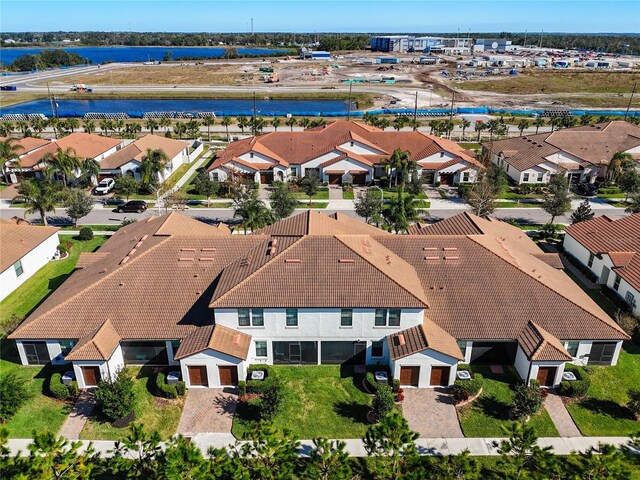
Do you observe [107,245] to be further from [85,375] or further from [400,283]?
[400,283]

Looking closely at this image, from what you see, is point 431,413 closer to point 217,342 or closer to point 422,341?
point 422,341

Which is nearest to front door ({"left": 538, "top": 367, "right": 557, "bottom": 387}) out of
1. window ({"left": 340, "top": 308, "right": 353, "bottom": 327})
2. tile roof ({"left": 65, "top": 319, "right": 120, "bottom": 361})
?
window ({"left": 340, "top": 308, "right": 353, "bottom": 327})

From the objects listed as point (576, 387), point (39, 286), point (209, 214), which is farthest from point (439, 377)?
point (209, 214)

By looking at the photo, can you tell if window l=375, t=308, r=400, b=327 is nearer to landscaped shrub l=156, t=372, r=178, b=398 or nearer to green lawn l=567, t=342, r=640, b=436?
green lawn l=567, t=342, r=640, b=436

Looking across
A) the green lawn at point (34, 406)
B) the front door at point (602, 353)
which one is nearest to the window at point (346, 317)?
the front door at point (602, 353)

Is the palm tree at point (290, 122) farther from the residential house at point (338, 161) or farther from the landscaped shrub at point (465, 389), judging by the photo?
the landscaped shrub at point (465, 389)

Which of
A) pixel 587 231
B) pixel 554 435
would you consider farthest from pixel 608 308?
pixel 554 435

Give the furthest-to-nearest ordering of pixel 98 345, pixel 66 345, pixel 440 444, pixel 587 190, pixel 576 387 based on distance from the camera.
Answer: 1. pixel 587 190
2. pixel 66 345
3. pixel 98 345
4. pixel 576 387
5. pixel 440 444
